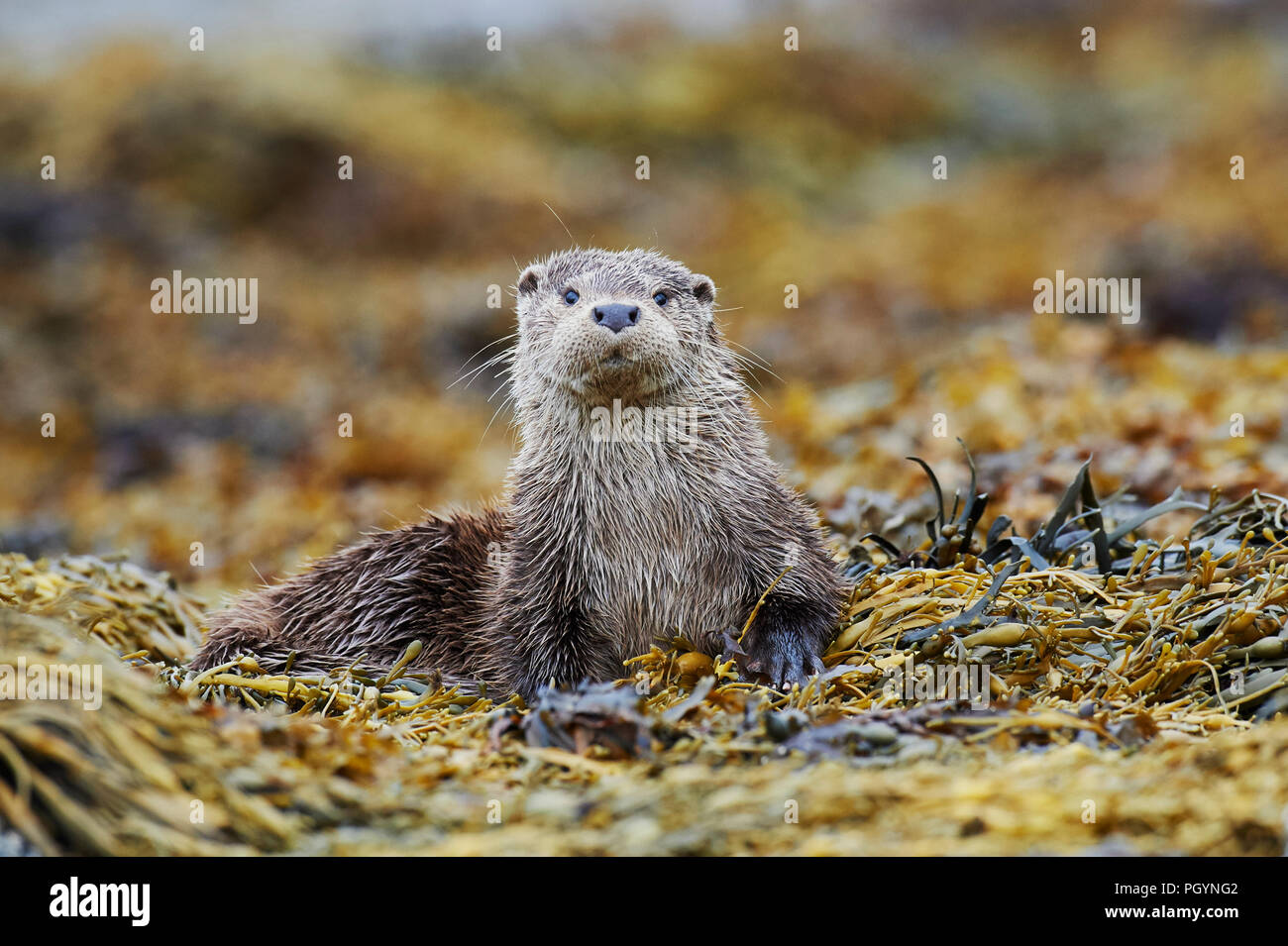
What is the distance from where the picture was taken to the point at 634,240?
13727 millimetres

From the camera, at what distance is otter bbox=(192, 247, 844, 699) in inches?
146

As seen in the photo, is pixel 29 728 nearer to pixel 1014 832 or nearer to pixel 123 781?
pixel 123 781

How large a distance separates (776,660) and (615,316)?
1071 mm

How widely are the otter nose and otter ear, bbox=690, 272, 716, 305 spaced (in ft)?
2.08

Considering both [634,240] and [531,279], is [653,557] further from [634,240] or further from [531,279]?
[634,240]

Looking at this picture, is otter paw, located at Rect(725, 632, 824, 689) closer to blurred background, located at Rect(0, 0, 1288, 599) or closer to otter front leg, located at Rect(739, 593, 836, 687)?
otter front leg, located at Rect(739, 593, 836, 687)

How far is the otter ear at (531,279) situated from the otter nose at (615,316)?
2.48 feet

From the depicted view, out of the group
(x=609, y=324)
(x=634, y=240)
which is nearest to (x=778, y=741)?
(x=609, y=324)

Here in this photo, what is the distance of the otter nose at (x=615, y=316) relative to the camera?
3584 mm

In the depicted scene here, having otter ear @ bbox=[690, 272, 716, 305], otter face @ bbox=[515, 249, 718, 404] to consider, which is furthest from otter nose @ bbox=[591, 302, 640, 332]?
otter ear @ bbox=[690, 272, 716, 305]

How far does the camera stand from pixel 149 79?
15453 millimetres

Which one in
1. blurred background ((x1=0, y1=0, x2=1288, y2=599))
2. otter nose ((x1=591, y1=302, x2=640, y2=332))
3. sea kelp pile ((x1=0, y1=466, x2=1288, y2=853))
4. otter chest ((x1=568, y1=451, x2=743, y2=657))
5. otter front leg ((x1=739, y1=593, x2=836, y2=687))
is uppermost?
blurred background ((x1=0, y1=0, x2=1288, y2=599))

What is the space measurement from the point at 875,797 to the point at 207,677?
6.79 ft

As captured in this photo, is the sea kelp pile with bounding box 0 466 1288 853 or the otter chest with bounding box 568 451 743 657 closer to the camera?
the sea kelp pile with bounding box 0 466 1288 853
